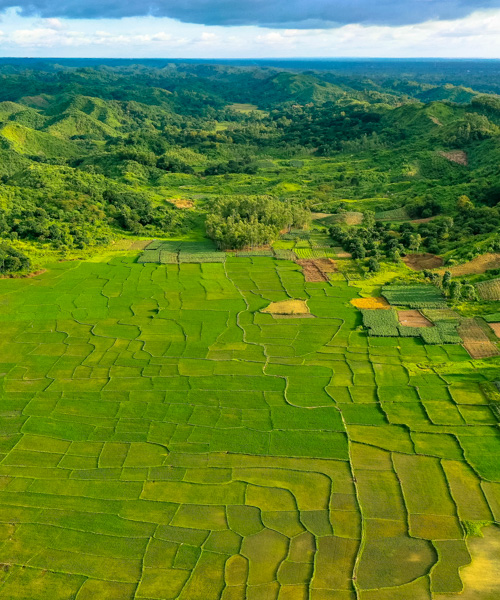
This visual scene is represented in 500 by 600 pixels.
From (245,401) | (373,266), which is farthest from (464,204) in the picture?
(245,401)

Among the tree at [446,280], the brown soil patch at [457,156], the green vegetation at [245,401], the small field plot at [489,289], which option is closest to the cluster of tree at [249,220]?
the green vegetation at [245,401]

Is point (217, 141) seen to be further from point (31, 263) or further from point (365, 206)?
point (31, 263)

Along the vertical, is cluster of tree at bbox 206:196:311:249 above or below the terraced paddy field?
above

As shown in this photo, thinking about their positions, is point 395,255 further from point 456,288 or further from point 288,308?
point 288,308

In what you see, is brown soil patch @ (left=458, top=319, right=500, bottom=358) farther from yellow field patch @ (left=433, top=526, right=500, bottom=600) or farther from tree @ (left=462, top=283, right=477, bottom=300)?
yellow field patch @ (left=433, top=526, right=500, bottom=600)

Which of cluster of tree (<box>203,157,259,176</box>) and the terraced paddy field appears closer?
the terraced paddy field

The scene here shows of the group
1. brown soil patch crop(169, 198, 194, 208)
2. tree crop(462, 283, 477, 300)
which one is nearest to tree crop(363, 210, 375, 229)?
tree crop(462, 283, 477, 300)

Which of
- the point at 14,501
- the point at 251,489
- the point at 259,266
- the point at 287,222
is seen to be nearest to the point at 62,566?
the point at 14,501
